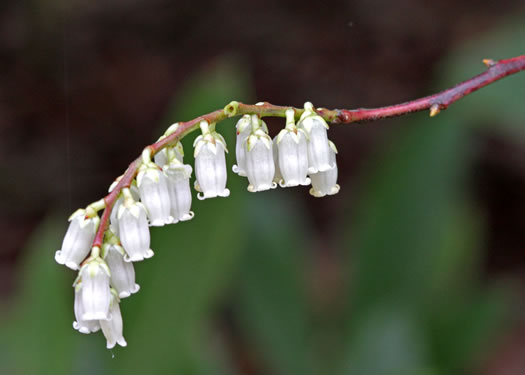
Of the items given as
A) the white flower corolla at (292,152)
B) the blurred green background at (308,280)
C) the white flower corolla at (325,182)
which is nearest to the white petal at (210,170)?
the white flower corolla at (292,152)

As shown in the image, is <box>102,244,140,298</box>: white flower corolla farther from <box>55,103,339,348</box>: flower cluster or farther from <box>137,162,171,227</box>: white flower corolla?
<box>137,162,171,227</box>: white flower corolla

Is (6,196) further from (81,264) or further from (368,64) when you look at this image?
(81,264)

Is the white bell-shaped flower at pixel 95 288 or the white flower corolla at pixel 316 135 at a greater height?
the white flower corolla at pixel 316 135

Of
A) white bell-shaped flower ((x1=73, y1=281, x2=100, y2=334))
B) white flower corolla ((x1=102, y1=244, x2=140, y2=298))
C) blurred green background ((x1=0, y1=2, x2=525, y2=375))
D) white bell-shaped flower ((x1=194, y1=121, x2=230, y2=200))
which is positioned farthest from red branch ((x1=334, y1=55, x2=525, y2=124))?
blurred green background ((x1=0, y1=2, x2=525, y2=375))

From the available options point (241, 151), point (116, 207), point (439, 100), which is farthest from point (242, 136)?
point (439, 100)

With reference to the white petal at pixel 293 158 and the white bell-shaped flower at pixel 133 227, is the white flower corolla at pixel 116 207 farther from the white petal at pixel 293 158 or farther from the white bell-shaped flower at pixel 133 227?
the white petal at pixel 293 158

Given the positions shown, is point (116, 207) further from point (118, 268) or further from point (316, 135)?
point (316, 135)

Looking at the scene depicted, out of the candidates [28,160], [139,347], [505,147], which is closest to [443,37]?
[505,147]
